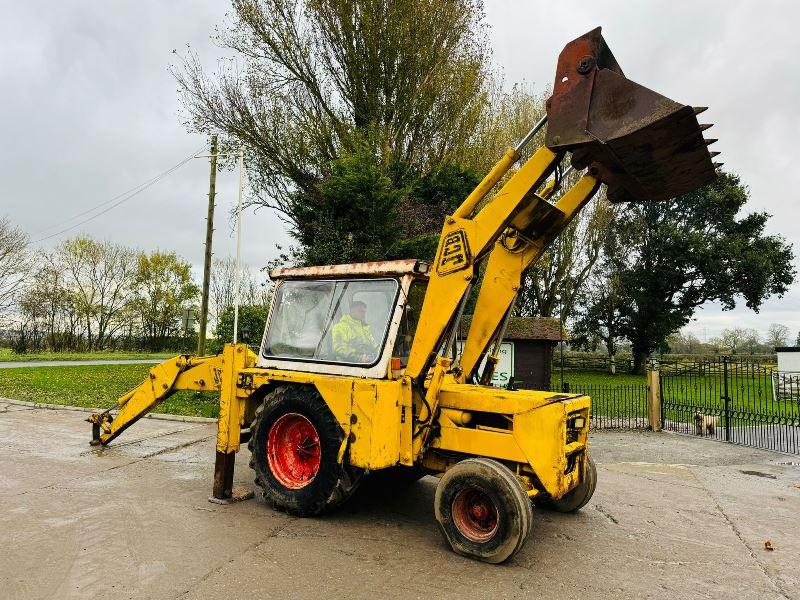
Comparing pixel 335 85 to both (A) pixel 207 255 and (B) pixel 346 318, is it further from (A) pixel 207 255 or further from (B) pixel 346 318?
(B) pixel 346 318

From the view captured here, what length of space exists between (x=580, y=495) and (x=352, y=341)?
2851 millimetres

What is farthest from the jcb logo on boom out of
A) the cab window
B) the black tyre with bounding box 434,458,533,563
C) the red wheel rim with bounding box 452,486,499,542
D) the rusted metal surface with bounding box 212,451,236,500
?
the rusted metal surface with bounding box 212,451,236,500

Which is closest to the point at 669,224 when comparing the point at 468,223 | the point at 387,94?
the point at 387,94

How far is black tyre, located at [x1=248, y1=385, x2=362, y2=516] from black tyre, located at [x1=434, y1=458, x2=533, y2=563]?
3.44 feet

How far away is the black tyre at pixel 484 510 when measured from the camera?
14.1 ft

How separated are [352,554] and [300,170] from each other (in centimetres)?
1344

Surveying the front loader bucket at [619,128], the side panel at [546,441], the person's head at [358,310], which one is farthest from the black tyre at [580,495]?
the front loader bucket at [619,128]

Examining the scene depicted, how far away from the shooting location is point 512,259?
18.7ft

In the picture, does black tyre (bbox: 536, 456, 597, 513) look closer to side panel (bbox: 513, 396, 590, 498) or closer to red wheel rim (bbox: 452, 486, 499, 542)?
side panel (bbox: 513, 396, 590, 498)

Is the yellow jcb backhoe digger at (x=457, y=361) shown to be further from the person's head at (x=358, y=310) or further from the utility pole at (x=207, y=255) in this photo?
the utility pole at (x=207, y=255)

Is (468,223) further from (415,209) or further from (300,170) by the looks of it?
(300,170)

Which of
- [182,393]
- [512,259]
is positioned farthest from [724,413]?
[182,393]

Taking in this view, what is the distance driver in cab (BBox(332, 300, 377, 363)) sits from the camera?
530cm

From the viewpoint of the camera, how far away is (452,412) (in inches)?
200
